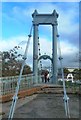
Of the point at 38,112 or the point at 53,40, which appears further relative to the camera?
the point at 53,40

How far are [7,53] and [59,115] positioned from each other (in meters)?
20.3

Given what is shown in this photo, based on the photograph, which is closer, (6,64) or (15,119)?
(15,119)

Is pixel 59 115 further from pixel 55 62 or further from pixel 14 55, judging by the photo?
pixel 14 55

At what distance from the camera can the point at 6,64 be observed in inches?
1082

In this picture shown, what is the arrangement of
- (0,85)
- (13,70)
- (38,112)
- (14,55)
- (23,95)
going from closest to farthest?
(38,112), (0,85), (23,95), (13,70), (14,55)

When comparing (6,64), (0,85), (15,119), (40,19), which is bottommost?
(15,119)

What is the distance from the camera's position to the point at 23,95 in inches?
571

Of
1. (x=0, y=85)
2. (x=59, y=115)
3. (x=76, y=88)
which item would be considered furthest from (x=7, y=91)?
(x=76, y=88)

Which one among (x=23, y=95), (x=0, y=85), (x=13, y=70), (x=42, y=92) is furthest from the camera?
(x=13, y=70)

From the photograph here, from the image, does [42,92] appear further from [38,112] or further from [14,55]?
[14,55]

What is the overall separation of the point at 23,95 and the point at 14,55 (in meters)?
15.8

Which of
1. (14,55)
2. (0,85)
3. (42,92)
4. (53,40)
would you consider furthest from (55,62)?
(0,85)

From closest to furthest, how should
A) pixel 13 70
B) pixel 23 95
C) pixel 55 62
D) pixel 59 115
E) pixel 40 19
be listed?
pixel 59 115 < pixel 23 95 < pixel 40 19 < pixel 55 62 < pixel 13 70

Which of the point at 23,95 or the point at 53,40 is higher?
the point at 53,40
